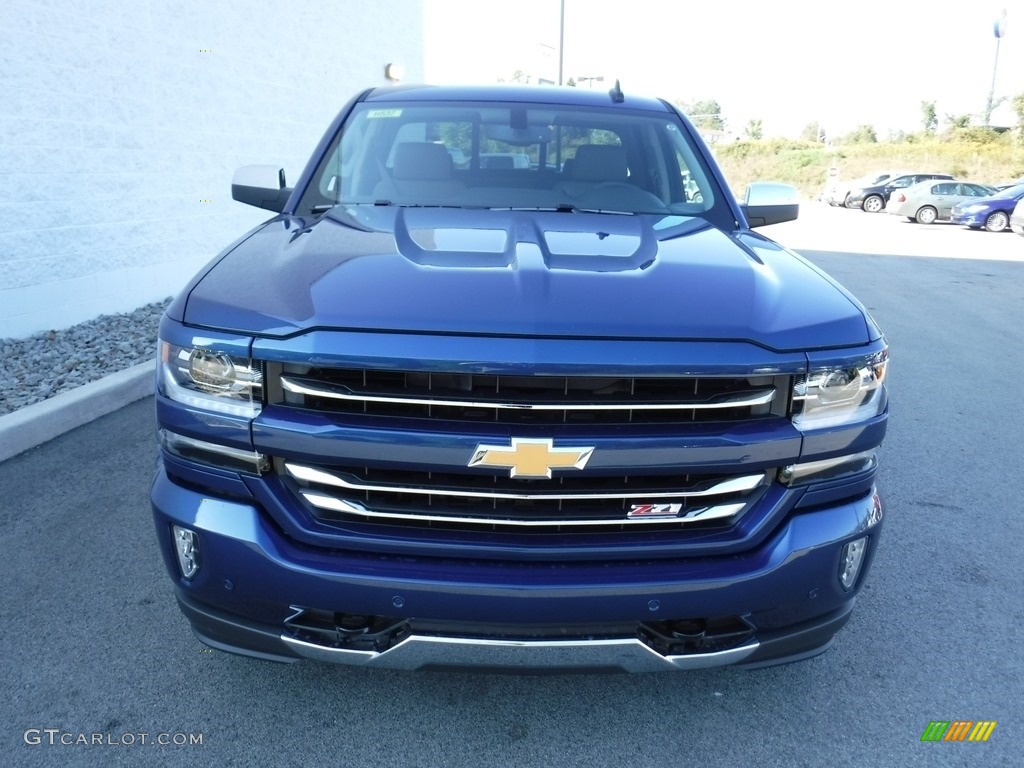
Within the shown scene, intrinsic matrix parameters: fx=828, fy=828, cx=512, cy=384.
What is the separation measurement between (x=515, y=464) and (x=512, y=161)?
1.86 m

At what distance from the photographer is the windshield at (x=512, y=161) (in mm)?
3270

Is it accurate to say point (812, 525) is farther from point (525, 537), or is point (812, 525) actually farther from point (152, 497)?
point (152, 497)

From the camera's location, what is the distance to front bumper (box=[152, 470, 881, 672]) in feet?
6.43

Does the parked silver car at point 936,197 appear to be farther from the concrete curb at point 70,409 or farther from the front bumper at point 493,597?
the front bumper at point 493,597

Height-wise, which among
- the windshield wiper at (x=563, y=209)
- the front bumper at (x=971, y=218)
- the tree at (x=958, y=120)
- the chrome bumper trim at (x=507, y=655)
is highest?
the tree at (x=958, y=120)

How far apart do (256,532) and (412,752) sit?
80 cm

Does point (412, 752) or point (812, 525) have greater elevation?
point (812, 525)

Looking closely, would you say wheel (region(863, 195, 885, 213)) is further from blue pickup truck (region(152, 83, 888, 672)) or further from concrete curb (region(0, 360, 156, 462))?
blue pickup truck (region(152, 83, 888, 672))

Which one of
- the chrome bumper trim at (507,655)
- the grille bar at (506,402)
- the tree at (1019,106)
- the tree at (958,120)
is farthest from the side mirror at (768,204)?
the tree at (958,120)

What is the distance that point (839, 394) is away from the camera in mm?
2096

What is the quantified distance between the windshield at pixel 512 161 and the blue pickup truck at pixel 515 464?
111 cm

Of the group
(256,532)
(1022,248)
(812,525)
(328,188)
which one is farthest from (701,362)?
(1022,248)

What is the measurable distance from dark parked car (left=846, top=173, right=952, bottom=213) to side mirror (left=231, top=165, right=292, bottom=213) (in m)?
30.7

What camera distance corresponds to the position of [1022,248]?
18.4 meters
